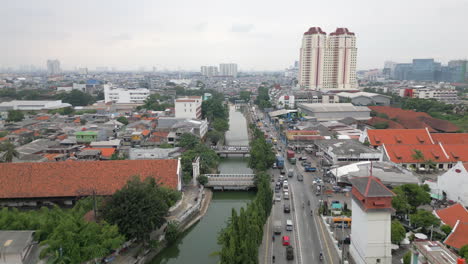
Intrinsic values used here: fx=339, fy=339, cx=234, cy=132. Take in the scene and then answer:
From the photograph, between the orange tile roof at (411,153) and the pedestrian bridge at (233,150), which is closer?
the orange tile roof at (411,153)

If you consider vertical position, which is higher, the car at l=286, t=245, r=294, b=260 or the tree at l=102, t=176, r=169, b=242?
the tree at l=102, t=176, r=169, b=242

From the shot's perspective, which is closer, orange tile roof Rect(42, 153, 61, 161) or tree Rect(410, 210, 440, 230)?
tree Rect(410, 210, 440, 230)

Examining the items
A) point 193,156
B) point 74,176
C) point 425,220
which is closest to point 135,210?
point 74,176

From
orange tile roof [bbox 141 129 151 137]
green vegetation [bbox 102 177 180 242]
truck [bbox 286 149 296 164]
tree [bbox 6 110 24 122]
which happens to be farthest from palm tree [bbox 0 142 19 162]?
truck [bbox 286 149 296 164]

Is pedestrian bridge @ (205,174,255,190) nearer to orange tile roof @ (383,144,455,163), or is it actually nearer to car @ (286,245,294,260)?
car @ (286,245,294,260)

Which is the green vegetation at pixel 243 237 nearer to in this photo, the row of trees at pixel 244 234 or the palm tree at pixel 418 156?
the row of trees at pixel 244 234

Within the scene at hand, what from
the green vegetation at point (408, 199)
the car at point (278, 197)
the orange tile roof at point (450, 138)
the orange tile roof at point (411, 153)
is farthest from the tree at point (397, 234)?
the orange tile roof at point (450, 138)
